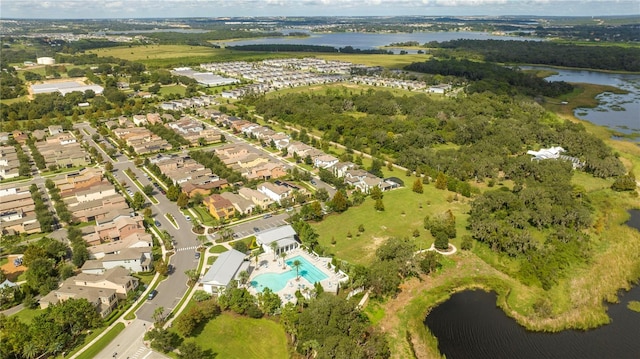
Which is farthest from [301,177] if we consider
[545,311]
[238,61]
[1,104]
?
[238,61]

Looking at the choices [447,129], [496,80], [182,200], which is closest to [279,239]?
[182,200]

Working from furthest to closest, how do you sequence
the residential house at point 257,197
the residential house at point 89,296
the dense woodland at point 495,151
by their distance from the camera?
the residential house at point 257,197 < the dense woodland at point 495,151 < the residential house at point 89,296

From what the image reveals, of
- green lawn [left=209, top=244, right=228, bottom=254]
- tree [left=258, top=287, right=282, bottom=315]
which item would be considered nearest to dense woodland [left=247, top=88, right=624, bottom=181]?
green lawn [left=209, top=244, right=228, bottom=254]

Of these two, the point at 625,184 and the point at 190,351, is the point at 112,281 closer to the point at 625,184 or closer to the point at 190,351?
the point at 190,351

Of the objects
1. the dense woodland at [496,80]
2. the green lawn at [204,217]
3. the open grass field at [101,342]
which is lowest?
the green lawn at [204,217]

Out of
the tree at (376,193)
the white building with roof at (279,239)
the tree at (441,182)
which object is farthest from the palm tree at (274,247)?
the tree at (441,182)

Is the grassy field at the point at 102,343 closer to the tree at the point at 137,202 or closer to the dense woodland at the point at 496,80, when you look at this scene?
the tree at the point at 137,202
